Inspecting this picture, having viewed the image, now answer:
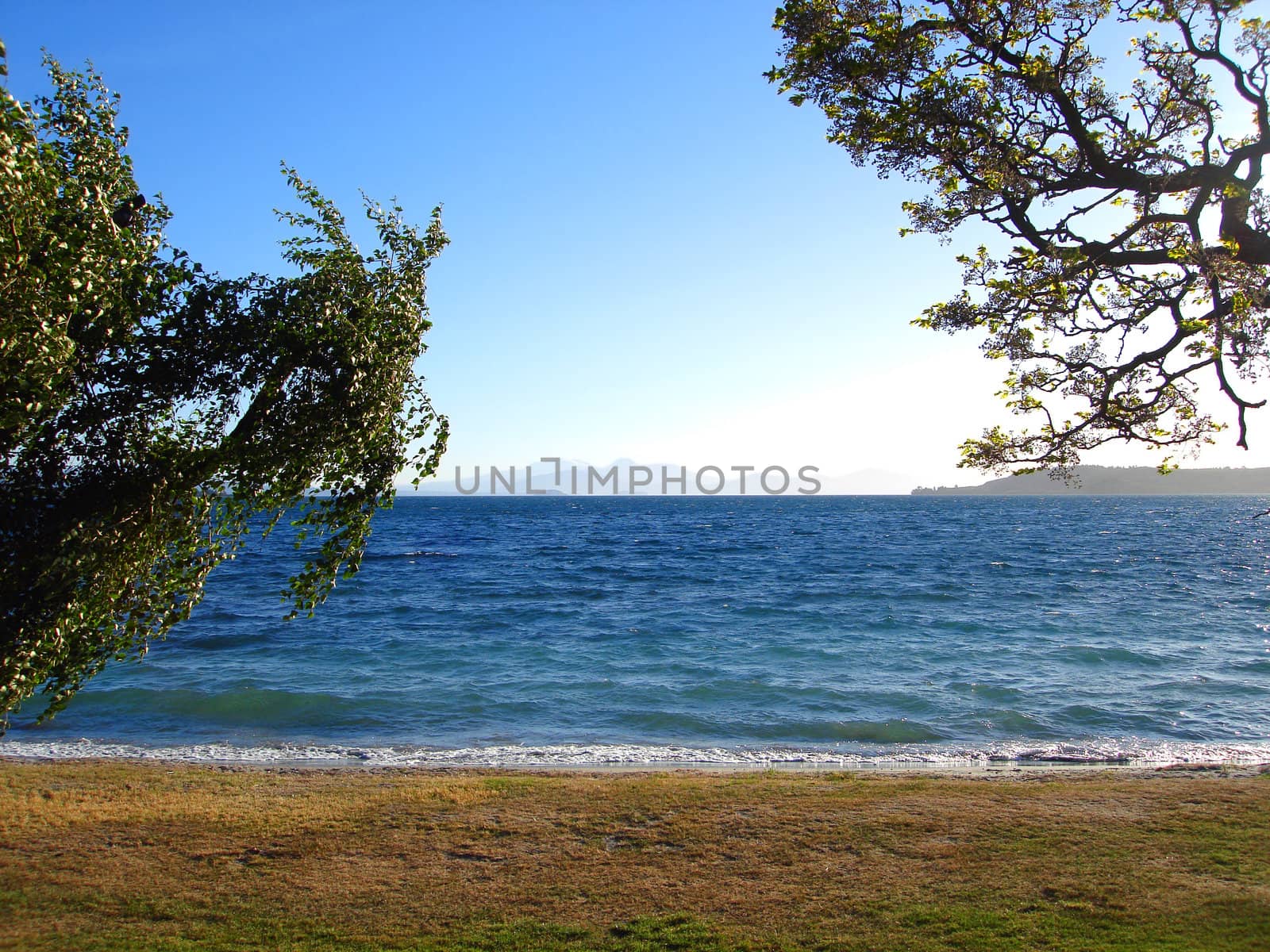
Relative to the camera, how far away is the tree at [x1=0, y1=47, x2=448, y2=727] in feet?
22.9

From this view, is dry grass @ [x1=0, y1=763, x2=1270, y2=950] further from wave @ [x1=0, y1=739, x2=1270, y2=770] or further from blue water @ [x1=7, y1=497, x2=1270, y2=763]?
blue water @ [x1=7, y1=497, x2=1270, y2=763]

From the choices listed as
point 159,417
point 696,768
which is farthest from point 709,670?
point 159,417

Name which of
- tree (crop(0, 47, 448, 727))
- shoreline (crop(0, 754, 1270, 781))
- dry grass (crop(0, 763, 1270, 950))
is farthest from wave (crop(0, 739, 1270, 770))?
tree (crop(0, 47, 448, 727))

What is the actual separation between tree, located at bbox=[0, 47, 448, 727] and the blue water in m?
8.90

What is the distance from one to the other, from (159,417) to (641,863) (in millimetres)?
7011

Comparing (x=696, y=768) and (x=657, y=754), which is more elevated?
(x=696, y=768)

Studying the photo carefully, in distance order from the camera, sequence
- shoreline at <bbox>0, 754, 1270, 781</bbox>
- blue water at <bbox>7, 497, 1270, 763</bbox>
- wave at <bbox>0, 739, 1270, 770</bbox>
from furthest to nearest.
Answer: blue water at <bbox>7, 497, 1270, 763</bbox> → wave at <bbox>0, 739, 1270, 770</bbox> → shoreline at <bbox>0, 754, 1270, 781</bbox>

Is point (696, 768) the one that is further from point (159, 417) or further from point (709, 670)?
point (159, 417)

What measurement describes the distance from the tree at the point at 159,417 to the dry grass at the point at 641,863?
2682 millimetres

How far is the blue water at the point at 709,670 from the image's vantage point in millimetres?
Result: 16656

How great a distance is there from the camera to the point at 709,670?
2264 cm

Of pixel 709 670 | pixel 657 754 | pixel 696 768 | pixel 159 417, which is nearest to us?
pixel 159 417

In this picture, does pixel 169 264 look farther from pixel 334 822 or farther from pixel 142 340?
pixel 334 822

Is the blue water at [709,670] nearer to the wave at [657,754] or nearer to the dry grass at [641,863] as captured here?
the wave at [657,754]
